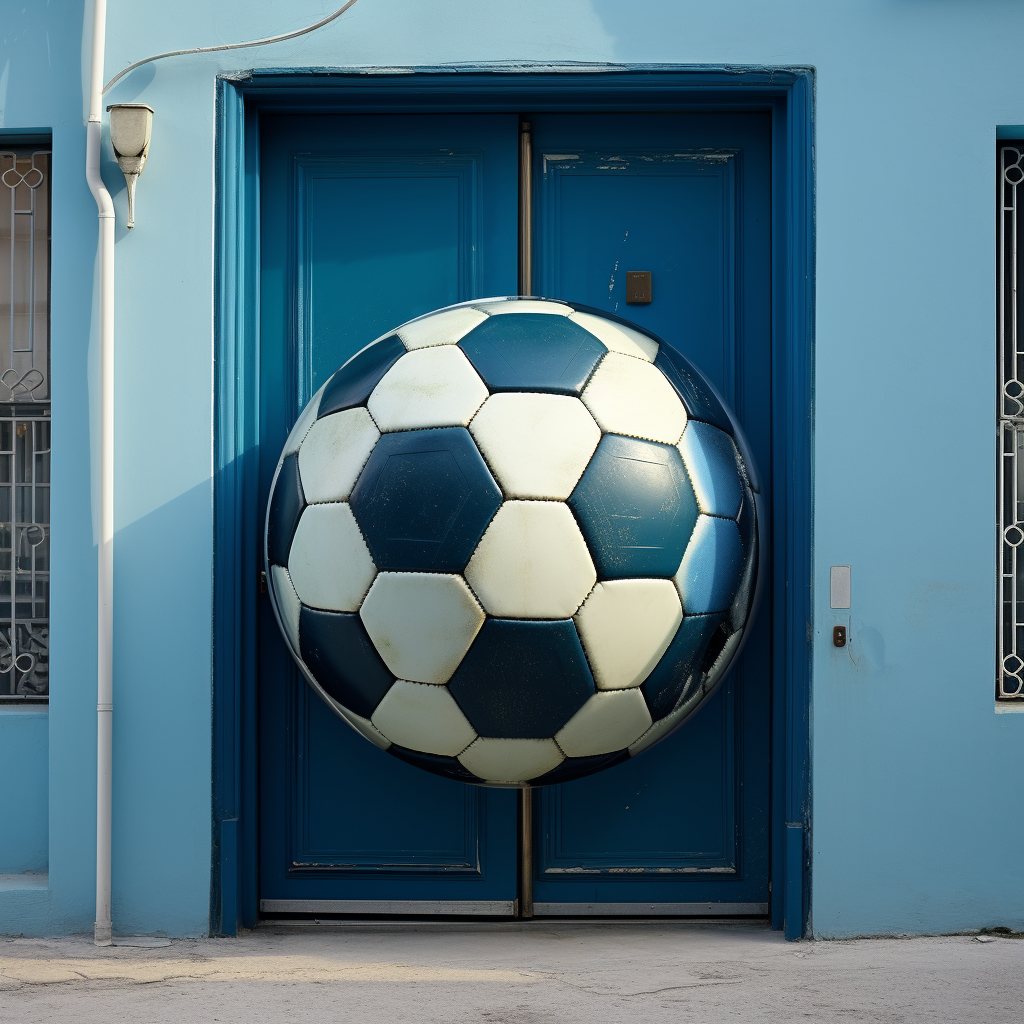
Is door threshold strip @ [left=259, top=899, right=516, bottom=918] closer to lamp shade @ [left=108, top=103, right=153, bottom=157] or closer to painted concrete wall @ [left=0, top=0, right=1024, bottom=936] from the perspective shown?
painted concrete wall @ [left=0, top=0, right=1024, bottom=936]

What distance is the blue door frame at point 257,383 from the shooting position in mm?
3125

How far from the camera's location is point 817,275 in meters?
3.10

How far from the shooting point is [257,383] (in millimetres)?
3297

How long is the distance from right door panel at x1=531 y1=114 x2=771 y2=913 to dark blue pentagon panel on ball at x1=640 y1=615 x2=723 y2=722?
683 millimetres

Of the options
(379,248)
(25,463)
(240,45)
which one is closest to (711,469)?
(379,248)

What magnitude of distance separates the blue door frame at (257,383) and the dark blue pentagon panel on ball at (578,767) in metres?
0.71

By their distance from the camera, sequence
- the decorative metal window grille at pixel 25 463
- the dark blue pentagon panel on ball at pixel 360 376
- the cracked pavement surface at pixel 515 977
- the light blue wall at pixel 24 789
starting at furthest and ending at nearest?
the decorative metal window grille at pixel 25 463 < the light blue wall at pixel 24 789 < the dark blue pentagon panel on ball at pixel 360 376 < the cracked pavement surface at pixel 515 977

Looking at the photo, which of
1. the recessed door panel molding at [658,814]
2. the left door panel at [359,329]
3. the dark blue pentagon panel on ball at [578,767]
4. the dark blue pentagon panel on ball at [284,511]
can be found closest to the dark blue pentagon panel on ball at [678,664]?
the dark blue pentagon panel on ball at [578,767]

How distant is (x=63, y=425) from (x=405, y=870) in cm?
185

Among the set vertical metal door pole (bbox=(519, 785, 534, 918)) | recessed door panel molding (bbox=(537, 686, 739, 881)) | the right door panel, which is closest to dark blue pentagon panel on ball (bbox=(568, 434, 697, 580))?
the right door panel

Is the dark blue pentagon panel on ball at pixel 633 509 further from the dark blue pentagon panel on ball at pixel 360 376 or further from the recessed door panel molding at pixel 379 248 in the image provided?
the recessed door panel molding at pixel 379 248

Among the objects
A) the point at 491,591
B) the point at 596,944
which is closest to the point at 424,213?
the point at 491,591

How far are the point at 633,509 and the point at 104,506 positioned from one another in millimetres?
1703

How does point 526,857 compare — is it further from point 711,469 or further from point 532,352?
point 532,352
